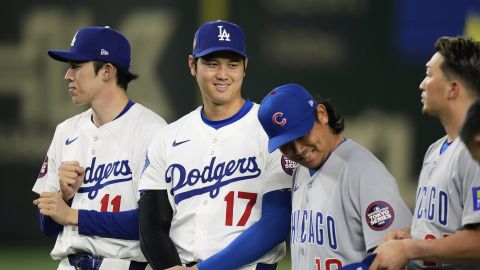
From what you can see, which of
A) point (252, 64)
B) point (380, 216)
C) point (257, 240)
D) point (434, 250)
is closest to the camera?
point (434, 250)

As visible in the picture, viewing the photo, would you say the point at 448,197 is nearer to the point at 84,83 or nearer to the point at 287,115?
the point at 287,115

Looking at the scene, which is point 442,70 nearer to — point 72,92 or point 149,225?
point 149,225

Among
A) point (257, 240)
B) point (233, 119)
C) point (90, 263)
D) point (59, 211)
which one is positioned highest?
point (233, 119)

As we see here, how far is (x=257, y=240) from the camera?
372 centimetres

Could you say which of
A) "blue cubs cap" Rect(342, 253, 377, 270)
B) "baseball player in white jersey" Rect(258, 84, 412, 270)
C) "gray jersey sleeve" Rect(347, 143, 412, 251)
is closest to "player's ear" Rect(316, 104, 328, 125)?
"baseball player in white jersey" Rect(258, 84, 412, 270)

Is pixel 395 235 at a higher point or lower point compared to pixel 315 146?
lower

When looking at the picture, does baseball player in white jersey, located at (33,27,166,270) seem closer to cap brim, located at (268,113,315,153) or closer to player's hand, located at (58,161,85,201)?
player's hand, located at (58,161,85,201)

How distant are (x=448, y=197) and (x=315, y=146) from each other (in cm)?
55

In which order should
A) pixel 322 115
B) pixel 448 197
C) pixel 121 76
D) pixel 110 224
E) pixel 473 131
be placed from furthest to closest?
pixel 121 76 → pixel 110 224 → pixel 322 115 → pixel 448 197 → pixel 473 131

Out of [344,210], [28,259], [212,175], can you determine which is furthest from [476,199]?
[28,259]

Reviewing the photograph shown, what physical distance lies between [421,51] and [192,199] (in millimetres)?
3989

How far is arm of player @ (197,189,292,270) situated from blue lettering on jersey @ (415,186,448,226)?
2.06ft

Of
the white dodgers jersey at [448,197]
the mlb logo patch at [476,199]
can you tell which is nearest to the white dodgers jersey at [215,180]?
the white dodgers jersey at [448,197]

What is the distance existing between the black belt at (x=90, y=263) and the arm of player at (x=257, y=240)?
57 centimetres
